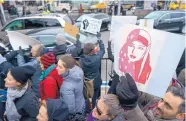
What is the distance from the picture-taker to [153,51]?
2.03 metres

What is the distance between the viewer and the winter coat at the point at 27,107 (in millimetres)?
2566

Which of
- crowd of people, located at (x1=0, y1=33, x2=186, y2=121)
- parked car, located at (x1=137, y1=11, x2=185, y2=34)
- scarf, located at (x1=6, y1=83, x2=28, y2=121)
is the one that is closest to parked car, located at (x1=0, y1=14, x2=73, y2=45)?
crowd of people, located at (x1=0, y1=33, x2=186, y2=121)

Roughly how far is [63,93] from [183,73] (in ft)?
5.05

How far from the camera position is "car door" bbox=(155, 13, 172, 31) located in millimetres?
13781

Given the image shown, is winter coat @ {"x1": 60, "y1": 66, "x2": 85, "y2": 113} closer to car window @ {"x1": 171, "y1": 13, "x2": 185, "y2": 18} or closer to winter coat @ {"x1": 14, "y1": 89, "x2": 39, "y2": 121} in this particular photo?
winter coat @ {"x1": 14, "y1": 89, "x2": 39, "y2": 121}

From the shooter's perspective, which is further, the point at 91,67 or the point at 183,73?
the point at 91,67

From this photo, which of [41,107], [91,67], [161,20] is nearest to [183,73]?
[91,67]

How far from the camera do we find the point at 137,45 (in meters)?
2.19

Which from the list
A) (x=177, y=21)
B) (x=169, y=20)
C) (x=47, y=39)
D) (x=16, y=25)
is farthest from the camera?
(x=177, y=21)

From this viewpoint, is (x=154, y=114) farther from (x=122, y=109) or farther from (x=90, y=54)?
(x=90, y=54)

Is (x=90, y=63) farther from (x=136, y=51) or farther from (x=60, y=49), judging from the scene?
(x=136, y=51)

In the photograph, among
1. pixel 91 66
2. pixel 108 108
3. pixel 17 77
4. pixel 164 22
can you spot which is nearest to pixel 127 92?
pixel 108 108

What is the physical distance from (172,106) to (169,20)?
42.1ft

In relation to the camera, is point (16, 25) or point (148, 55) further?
point (16, 25)
